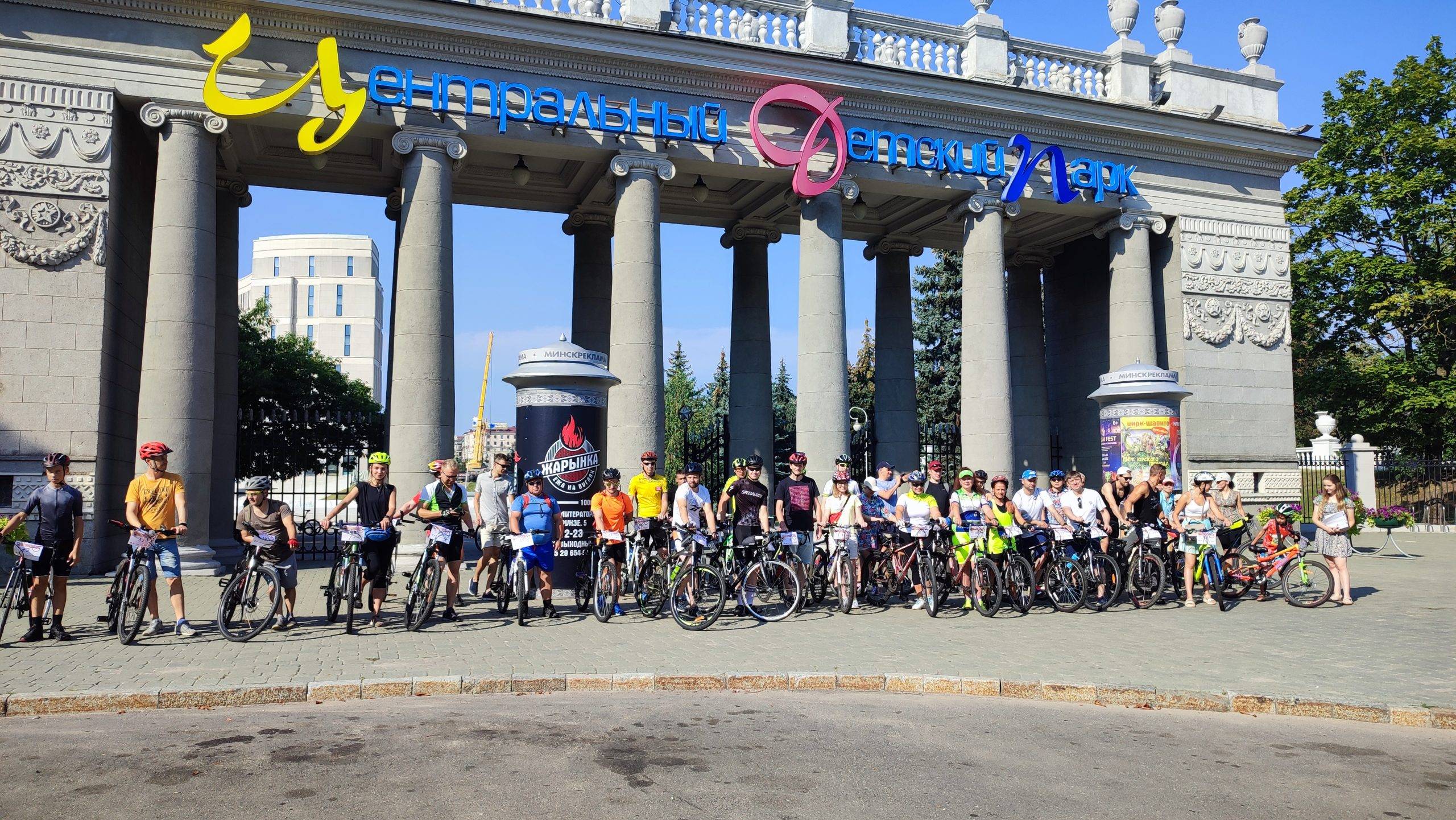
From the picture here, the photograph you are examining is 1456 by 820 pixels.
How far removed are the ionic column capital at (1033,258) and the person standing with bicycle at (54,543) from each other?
21962 mm

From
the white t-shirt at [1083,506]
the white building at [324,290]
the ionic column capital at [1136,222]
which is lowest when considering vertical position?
the white t-shirt at [1083,506]

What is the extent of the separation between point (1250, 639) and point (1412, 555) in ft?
45.1

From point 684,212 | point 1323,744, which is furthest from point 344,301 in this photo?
point 1323,744

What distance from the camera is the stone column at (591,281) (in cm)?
2289

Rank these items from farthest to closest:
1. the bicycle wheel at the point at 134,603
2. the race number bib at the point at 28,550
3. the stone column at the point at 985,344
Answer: the stone column at the point at 985,344
the race number bib at the point at 28,550
the bicycle wheel at the point at 134,603

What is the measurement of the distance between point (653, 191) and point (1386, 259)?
28965mm

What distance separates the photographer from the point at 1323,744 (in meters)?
6.98

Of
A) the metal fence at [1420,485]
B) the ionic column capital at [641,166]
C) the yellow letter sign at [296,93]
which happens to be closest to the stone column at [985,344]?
the ionic column capital at [641,166]

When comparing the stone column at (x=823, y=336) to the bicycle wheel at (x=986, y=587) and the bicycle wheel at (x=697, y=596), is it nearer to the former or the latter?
the bicycle wheel at (x=986, y=587)

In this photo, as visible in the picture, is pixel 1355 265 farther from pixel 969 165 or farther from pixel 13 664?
pixel 13 664

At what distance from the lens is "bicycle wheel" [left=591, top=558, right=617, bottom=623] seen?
39.0 feet

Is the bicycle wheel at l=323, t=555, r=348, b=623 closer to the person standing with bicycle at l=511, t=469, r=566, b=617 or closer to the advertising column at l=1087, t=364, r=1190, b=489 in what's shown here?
the person standing with bicycle at l=511, t=469, r=566, b=617

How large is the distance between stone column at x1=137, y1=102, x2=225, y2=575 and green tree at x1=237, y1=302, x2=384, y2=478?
248 centimetres

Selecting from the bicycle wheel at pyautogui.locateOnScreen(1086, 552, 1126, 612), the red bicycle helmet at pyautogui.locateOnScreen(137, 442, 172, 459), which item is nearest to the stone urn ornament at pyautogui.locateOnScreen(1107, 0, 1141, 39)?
the bicycle wheel at pyautogui.locateOnScreen(1086, 552, 1126, 612)
